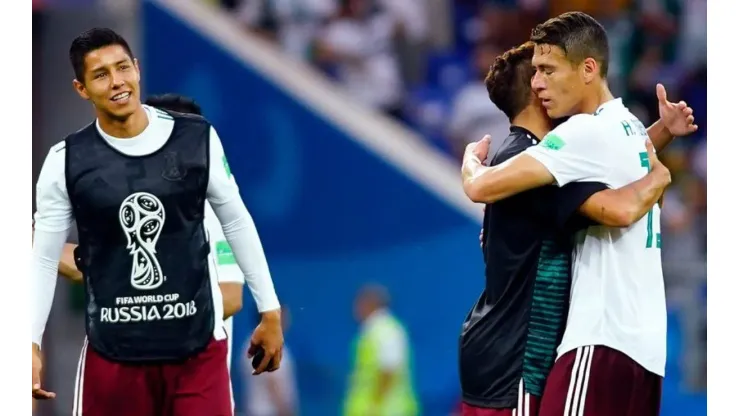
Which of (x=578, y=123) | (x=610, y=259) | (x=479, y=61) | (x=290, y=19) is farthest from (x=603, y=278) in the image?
(x=290, y=19)

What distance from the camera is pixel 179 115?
4.42 meters

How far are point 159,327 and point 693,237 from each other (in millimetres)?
5175

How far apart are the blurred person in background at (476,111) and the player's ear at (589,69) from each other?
522cm

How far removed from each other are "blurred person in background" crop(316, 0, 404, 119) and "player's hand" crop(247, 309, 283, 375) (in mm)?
5651

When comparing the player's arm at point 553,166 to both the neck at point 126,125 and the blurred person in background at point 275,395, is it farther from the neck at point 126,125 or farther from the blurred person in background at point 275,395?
the blurred person in background at point 275,395

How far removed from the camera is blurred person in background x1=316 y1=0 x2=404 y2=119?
9.97 m

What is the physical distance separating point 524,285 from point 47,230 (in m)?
1.55

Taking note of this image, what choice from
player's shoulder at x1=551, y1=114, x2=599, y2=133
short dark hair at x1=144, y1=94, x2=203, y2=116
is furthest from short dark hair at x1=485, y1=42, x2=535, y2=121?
short dark hair at x1=144, y1=94, x2=203, y2=116

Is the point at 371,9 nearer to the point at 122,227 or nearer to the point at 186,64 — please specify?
the point at 186,64

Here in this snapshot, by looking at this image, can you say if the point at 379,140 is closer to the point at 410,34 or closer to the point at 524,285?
the point at 410,34

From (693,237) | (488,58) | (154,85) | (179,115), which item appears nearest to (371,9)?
(488,58)

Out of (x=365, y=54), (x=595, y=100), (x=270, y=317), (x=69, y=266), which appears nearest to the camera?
(x=595, y=100)

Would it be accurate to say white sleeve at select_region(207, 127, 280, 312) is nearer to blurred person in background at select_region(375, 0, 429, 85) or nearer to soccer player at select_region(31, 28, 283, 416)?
soccer player at select_region(31, 28, 283, 416)

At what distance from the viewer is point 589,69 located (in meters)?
3.94
